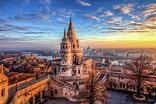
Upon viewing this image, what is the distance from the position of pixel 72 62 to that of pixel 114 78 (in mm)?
9612

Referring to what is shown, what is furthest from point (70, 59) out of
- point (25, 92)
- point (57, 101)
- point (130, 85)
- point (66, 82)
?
point (25, 92)

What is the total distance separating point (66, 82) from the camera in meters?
30.4

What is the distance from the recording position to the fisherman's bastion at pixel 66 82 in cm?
2127

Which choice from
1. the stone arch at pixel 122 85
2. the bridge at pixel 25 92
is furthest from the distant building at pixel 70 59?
the stone arch at pixel 122 85

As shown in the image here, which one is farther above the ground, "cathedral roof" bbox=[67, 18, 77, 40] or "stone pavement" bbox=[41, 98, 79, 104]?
"cathedral roof" bbox=[67, 18, 77, 40]

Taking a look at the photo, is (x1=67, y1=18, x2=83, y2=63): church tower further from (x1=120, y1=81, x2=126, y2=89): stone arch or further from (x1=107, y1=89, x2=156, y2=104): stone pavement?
(x1=107, y1=89, x2=156, y2=104): stone pavement

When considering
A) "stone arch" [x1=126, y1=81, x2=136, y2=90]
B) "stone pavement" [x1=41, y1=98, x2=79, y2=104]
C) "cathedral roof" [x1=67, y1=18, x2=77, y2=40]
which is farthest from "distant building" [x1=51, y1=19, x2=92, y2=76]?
"stone arch" [x1=126, y1=81, x2=136, y2=90]

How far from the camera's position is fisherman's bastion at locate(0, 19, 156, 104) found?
21266 millimetres

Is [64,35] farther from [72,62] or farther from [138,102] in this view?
[138,102]

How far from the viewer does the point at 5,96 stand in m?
17.8

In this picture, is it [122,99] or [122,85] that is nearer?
[122,99]

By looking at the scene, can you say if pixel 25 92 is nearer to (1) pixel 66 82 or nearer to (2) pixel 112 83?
(1) pixel 66 82

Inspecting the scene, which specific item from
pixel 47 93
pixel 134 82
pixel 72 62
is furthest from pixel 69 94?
pixel 134 82

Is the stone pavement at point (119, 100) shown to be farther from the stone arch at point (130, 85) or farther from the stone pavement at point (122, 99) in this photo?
the stone arch at point (130, 85)
